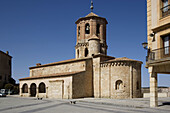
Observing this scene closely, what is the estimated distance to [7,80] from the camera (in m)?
48.0

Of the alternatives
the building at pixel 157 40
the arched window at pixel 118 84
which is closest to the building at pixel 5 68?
the arched window at pixel 118 84

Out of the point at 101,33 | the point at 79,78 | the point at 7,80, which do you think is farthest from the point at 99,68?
the point at 7,80

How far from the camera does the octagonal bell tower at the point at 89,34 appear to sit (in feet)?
99.6

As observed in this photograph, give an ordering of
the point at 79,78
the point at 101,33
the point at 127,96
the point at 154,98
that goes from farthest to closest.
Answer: the point at 101,33 < the point at 79,78 < the point at 127,96 < the point at 154,98

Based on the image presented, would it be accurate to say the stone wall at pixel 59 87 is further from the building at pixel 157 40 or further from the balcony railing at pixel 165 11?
the balcony railing at pixel 165 11

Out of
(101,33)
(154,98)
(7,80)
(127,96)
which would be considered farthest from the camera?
(7,80)

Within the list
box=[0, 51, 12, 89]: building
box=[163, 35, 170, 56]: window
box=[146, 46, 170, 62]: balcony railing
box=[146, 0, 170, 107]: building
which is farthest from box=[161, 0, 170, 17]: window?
box=[0, 51, 12, 89]: building

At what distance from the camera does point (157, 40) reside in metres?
14.3

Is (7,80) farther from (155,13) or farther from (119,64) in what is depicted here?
(155,13)

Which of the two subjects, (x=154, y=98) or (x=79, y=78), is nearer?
(x=154, y=98)

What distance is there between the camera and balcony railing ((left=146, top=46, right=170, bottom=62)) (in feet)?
42.8

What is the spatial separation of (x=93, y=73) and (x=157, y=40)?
14.3 meters

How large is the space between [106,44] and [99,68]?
6.69 metres

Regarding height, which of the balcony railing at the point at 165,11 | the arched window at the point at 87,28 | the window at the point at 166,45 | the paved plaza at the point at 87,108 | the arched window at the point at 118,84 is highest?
the arched window at the point at 87,28
